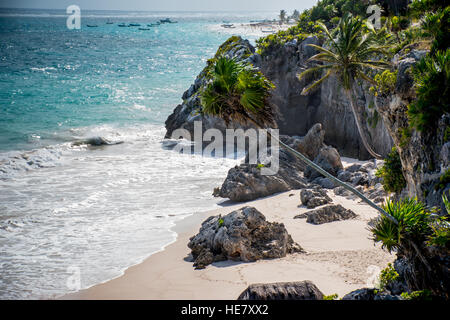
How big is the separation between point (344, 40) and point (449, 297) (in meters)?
11.5

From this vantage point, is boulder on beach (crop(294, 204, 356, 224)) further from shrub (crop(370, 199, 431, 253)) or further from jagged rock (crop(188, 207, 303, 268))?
shrub (crop(370, 199, 431, 253))

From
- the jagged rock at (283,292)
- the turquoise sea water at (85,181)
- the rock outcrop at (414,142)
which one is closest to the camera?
the jagged rock at (283,292)

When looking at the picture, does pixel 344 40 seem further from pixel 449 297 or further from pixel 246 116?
pixel 449 297

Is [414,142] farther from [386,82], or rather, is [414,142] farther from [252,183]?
[252,183]

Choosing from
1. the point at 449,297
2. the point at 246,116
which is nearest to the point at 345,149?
the point at 246,116

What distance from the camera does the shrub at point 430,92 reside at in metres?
10.00

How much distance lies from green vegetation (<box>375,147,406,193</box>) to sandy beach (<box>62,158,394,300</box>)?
5.59ft

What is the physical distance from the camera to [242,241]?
12188 millimetres

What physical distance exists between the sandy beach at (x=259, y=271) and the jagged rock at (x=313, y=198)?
187cm

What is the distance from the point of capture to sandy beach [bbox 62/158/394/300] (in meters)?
10.7

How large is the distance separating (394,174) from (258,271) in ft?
17.0

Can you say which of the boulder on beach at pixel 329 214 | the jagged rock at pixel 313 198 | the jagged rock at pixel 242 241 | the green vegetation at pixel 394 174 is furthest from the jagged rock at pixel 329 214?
the jagged rock at pixel 242 241

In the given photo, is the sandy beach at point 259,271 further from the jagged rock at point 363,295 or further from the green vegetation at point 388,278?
the jagged rock at point 363,295
